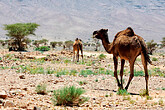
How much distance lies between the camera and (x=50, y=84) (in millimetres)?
9930

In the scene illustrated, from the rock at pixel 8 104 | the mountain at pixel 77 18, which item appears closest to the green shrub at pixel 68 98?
the rock at pixel 8 104

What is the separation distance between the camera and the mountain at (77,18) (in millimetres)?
135375

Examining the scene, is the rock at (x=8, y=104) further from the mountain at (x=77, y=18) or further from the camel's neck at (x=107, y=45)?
the mountain at (x=77, y=18)

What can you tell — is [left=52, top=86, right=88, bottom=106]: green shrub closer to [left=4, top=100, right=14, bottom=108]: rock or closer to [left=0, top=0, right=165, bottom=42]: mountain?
[left=4, top=100, right=14, bottom=108]: rock

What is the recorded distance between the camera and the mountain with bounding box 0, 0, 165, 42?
13538cm

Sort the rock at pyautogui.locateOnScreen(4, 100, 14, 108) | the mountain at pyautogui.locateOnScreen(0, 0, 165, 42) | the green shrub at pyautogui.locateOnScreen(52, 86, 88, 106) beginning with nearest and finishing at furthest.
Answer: the rock at pyautogui.locateOnScreen(4, 100, 14, 108) → the green shrub at pyautogui.locateOnScreen(52, 86, 88, 106) → the mountain at pyautogui.locateOnScreen(0, 0, 165, 42)

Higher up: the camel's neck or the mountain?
the mountain

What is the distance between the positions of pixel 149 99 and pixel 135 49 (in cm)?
201

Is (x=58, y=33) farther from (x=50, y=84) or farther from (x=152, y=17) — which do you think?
(x=50, y=84)

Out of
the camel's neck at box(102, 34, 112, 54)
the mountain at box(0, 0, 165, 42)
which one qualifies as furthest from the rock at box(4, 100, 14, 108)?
the mountain at box(0, 0, 165, 42)

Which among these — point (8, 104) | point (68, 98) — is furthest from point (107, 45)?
point (8, 104)

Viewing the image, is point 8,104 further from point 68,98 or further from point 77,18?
point 77,18

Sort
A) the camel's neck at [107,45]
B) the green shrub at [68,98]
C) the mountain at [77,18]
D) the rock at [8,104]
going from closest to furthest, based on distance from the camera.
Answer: the rock at [8,104], the green shrub at [68,98], the camel's neck at [107,45], the mountain at [77,18]

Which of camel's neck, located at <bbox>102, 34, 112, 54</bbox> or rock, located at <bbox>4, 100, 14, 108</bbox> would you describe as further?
camel's neck, located at <bbox>102, 34, 112, 54</bbox>
